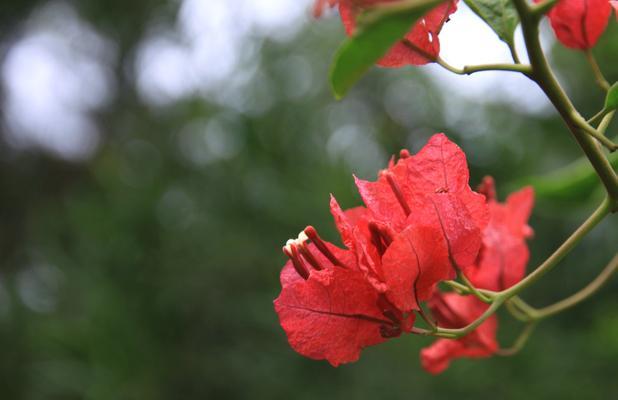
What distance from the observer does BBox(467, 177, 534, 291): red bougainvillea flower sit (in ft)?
1.67

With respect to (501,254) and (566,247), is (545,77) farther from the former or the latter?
(501,254)

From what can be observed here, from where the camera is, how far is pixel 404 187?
391 millimetres

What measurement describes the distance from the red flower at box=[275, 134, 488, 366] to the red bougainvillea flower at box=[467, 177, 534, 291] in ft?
0.40

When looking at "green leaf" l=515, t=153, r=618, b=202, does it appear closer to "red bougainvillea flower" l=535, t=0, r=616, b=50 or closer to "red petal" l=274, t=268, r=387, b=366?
"red bougainvillea flower" l=535, t=0, r=616, b=50

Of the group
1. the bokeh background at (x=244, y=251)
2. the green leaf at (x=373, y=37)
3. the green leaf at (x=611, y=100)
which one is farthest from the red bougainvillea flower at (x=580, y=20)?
the bokeh background at (x=244, y=251)

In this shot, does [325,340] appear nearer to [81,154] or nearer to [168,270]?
[168,270]

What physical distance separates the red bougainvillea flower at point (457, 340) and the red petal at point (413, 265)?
0.34 ft

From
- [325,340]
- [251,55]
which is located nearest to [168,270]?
[251,55]

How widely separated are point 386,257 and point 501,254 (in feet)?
0.61

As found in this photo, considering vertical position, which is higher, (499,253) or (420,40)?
(420,40)

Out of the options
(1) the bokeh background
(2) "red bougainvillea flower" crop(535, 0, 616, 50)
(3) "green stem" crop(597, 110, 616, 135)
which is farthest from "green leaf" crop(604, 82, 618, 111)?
(1) the bokeh background

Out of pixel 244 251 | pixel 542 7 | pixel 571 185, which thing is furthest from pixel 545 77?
pixel 244 251

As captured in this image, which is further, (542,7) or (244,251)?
(244,251)

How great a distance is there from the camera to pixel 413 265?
359mm
